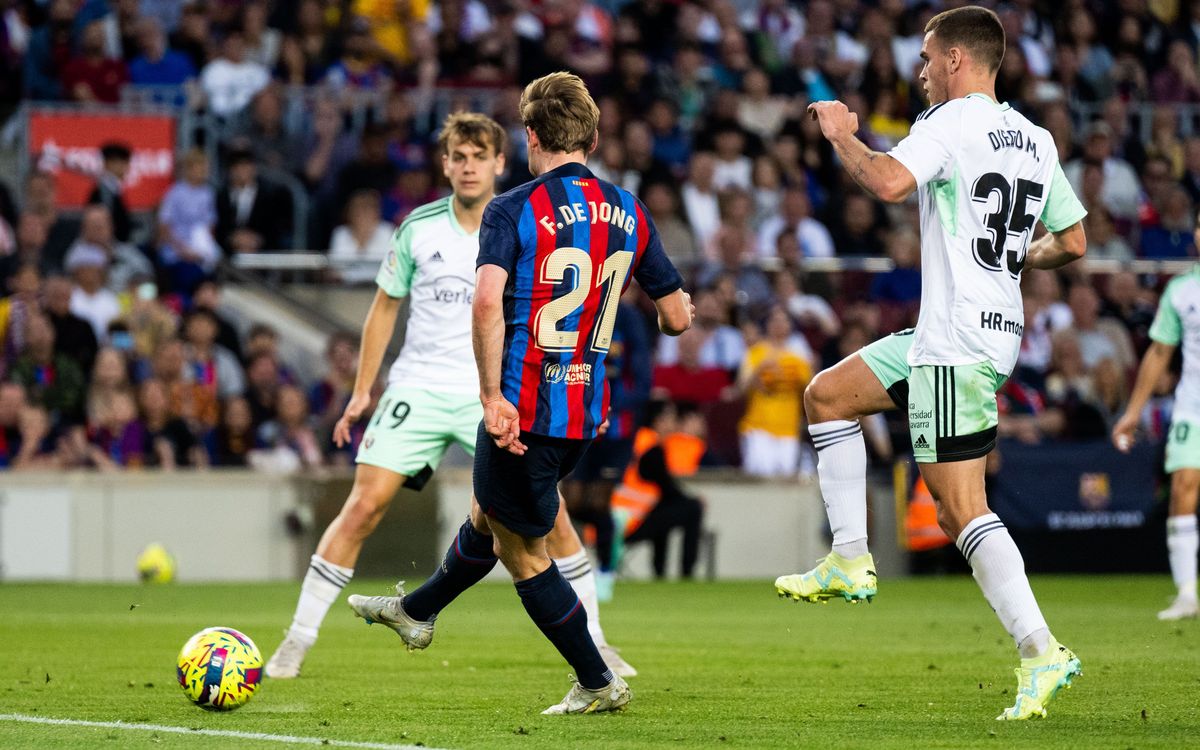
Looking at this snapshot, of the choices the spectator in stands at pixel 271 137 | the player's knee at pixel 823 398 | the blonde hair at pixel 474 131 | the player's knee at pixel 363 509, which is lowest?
the player's knee at pixel 363 509

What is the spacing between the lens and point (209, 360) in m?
17.7

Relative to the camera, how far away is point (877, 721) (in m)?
7.02

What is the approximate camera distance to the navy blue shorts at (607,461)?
1720 centimetres

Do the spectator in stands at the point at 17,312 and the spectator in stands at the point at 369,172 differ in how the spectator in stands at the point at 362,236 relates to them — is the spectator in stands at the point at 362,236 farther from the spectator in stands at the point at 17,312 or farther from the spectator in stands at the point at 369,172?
the spectator in stands at the point at 17,312

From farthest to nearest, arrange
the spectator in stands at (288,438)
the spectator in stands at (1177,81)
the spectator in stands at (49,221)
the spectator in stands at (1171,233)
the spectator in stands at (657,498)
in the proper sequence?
the spectator in stands at (1177,81), the spectator in stands at (1171,233), the spectator in stands at (49,221), the spectator in stands at (288,438), the spectator in stands at (657,498)

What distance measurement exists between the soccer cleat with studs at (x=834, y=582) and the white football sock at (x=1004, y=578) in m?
0.44

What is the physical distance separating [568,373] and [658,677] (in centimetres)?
250

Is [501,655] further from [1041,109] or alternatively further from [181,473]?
[1041,109]

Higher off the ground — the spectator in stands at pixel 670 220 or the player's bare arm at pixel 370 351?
the spectator in stands at pixel 670 220

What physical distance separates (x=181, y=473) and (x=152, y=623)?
4.86m

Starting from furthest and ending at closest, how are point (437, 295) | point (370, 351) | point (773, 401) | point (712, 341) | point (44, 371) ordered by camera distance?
point (712, 341) → point (773, 401) → point (44, 371) → point (437, 295) → point (370, 351)

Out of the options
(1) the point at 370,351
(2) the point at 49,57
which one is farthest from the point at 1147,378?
(2) the point at 49,57

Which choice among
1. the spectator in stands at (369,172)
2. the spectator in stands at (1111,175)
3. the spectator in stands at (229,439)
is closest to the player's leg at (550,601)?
the spectator in stands at (229,439)

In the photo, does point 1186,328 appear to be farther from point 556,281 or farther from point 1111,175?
point 1111,175
